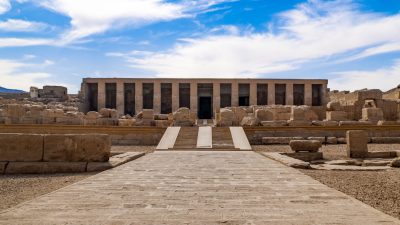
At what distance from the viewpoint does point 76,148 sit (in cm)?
920

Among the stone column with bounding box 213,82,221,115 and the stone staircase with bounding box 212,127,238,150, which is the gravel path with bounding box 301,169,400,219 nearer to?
the stone staircase with bounding box 212,127,238,150

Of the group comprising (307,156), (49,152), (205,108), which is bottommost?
(307,156)

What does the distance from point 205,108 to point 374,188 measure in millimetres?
34671

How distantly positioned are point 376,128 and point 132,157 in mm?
14331

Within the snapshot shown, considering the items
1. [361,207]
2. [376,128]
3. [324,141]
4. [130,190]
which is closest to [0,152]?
[130,190]

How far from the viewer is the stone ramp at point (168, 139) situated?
14904 millimetres

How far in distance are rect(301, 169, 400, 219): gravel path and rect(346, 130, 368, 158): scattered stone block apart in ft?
12.8

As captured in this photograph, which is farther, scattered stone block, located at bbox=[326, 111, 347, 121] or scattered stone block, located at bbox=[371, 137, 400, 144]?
scattered stone block, located at bbox=[326, 111, 347, 121]

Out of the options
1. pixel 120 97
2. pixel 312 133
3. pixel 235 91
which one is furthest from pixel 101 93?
pixel 312 133

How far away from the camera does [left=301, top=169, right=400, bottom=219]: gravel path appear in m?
5.40

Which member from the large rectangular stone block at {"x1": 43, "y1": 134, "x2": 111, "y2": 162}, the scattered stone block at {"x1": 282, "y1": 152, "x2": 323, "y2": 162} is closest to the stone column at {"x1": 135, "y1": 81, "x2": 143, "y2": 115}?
the scattered stone block at {"x1": 282, "y1": 152, "x2": 323, "y2": 162}

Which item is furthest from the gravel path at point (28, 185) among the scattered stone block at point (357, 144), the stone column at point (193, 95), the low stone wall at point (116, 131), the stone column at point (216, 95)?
the stone column at point (216, 95)

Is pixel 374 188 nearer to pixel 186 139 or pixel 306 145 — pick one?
pixel 306 145

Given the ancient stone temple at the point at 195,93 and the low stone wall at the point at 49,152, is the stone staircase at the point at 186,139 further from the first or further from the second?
the ancient stone temple at the point at 195,93
